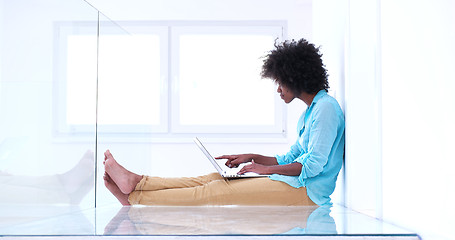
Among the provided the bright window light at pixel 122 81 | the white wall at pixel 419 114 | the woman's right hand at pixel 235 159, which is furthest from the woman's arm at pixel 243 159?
the white wall at pixel 419 114

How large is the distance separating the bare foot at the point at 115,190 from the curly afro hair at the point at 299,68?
95cm

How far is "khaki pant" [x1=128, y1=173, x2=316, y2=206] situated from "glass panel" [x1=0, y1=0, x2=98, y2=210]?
1.01 ft

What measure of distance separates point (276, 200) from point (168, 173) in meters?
2.30

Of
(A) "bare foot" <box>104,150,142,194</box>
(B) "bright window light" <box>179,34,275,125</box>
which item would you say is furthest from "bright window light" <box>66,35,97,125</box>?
(B) "bright window light" <box>179,34,275,125</box>

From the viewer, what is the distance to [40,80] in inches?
80.1

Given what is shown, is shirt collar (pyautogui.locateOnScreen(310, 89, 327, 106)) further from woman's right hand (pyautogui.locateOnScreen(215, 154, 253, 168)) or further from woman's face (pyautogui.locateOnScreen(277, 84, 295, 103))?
woman's right hand (pyautogui.locateOnScreen(215, 154, 253, 168))

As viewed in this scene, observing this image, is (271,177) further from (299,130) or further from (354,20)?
(354,20)

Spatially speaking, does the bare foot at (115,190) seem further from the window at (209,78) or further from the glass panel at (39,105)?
the window at (209,78)

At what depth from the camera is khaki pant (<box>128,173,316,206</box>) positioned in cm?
230

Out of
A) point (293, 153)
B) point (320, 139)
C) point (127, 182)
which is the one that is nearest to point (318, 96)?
point (320, 139)

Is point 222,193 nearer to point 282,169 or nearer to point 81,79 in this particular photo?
point 282,169

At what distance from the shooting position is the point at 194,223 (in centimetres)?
169

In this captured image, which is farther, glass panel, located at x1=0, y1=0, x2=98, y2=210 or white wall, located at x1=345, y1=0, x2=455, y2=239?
glass panel, located at x1=0, y1=0, x2=98, y2=210

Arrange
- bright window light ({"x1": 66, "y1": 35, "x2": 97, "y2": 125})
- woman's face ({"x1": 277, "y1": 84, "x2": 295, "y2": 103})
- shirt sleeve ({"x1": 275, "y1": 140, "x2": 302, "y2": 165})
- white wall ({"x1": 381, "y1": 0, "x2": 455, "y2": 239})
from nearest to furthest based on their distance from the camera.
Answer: white wall ({"x1": 381, "y1": 0, "x2": 455, "y2": 239}) < bright window light ({"x1": 66, "y1": 35, "x2": 97, "y2": 125}) < woman's face ({"x1": 277, "y1": 84, "x2": 295, "y2": 103}) < shirt sleeve ({"x1": 275, "y1": 140, "x2": 302, "y2": 165})
